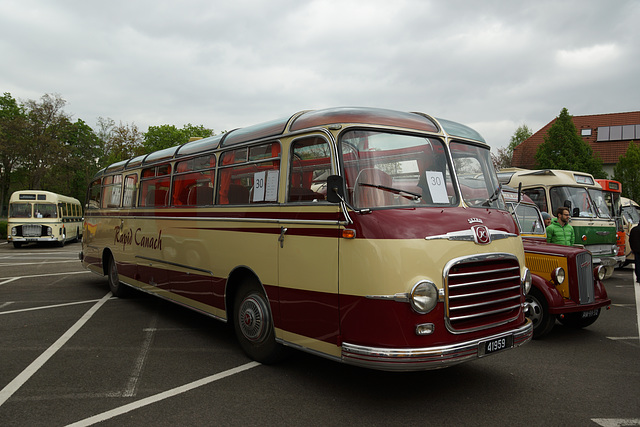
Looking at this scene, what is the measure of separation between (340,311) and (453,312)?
101 centimetres

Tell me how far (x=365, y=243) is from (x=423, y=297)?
26.8 inches

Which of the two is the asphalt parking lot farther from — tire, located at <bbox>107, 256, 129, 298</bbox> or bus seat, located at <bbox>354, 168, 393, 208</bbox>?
tire, located at <bbox>107, 256, 129, 298</bbox>

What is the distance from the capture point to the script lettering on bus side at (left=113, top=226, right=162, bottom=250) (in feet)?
27.9

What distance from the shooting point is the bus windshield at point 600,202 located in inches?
555

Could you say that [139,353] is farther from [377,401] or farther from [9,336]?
[377,401]

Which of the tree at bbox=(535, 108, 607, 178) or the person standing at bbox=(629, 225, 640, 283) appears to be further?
the tree at bbox=(535, 108, 607, 178)

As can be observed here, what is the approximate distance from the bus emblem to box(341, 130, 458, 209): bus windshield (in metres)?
0.35

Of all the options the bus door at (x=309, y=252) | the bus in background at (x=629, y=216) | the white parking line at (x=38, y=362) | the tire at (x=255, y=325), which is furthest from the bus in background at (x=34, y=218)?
the bus in background at (x=629, y=216)

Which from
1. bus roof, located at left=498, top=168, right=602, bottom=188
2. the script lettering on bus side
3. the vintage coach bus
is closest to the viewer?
the vintage coach bus

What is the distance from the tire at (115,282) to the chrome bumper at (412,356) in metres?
7.23

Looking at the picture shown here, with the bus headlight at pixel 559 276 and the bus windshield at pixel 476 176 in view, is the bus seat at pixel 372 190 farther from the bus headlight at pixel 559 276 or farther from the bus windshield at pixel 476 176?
Answer: the bus headlight at pixel 559 276

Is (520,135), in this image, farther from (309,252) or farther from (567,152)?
(309,252)

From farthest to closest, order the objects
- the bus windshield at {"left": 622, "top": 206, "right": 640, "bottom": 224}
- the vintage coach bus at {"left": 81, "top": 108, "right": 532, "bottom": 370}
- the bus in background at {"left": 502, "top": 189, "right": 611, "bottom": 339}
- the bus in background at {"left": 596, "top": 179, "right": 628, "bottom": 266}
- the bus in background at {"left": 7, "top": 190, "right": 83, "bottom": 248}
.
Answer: the bus in background at {"left": 7, "top": 190, "right": 83, "bottom": 248} → the bus windshield at {"left": 622, "top": 206, "right": 640, "bottom": 224} → the bus in background at {"left": 596, "top": 179, "right": 628, "bottom": 266} → the bus in background at {"left": 502, "top": 189, "right": 611, "bottom": 339} → the vintage coach bus at {"left": 81, "top": 108, "right": 532, "bottom": 370}

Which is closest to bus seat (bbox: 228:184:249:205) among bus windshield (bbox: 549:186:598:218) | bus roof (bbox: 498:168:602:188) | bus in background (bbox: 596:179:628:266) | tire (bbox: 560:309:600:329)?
tire (bbox: 560:309:600:329)
